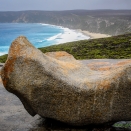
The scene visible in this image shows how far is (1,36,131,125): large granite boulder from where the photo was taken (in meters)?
6.60

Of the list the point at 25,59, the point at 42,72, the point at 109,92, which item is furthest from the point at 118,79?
the point at 25,59

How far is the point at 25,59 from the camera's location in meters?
6.65

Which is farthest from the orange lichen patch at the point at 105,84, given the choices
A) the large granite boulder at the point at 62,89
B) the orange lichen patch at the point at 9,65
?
the orange lichen patch at the point at 9,65

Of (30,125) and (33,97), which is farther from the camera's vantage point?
(30,125)

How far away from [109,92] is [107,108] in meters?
0.42

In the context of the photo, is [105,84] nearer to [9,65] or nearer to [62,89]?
[62,89]

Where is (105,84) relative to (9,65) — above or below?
below

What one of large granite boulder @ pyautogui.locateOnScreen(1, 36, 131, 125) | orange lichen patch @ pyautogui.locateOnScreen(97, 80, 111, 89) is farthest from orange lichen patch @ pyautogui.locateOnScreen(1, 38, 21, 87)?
orange lichen patch @ pyautogui.locateOnScreen(97, 80, 111, 89)

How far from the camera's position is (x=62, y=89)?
6.65 meters

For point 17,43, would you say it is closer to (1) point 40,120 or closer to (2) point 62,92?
(2) point 62,92

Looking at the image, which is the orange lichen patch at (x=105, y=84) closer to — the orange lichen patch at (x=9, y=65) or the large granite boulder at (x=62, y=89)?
the large granite boulder at (x=62, y=89)

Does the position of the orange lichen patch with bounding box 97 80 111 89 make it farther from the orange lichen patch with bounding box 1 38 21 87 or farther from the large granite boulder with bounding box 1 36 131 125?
the orange lichen patch with bounding box 1 38 21 87

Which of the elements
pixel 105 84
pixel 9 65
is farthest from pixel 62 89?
pixel 9 65

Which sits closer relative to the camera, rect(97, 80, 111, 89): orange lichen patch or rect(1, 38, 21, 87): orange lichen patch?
rect(1, 38, 21, 87): orange lichen patch
